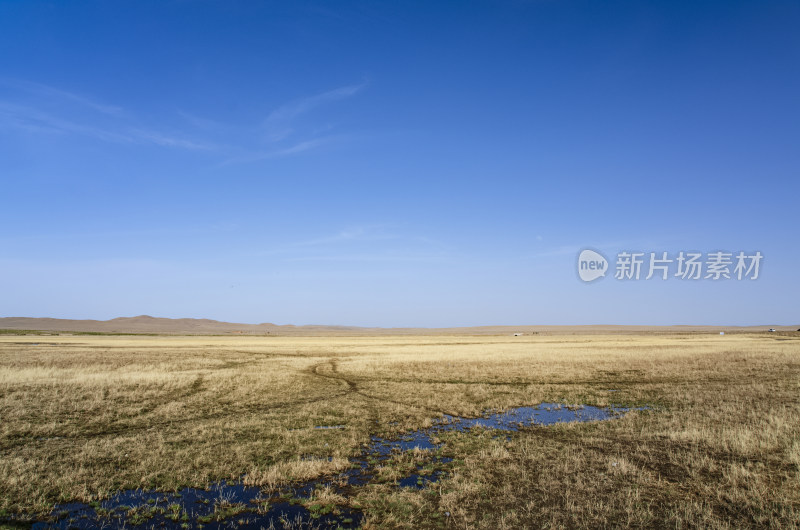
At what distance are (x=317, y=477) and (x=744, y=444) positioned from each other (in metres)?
12.7

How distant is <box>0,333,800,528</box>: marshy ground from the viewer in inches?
376

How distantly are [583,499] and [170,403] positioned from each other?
60.8 ft

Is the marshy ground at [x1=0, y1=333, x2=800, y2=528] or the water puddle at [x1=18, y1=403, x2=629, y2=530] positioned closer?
the water puddle at [x1=18, y1=403, x2=629, y2=530]

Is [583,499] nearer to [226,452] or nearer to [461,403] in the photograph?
[226,452]

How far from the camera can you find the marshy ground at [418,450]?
9547 millimetres

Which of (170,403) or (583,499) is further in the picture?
(170,403)

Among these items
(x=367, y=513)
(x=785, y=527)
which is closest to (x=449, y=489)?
(x=367, y=513)

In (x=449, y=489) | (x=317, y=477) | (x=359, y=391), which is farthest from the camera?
(x=359, y=391)

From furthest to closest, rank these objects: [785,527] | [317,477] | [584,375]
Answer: [584,375] < [317,477] < [785,527]

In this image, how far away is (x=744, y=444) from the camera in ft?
43.7

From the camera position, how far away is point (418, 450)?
1368 centimetres

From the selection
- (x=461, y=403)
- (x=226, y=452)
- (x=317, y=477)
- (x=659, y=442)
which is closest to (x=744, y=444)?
(x=659, y=442)

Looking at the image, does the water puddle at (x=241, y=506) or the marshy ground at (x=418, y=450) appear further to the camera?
the marshy ground at (x=418, y=450)

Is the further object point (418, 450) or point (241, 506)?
point (418, 450)
